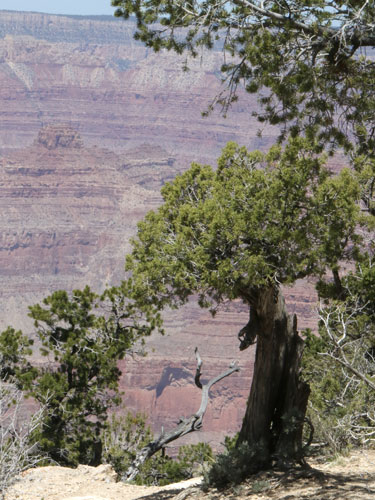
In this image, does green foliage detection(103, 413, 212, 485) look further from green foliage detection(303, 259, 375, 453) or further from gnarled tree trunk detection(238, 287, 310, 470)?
A: gnarled tree trunk detection(238, 287, 310, 470)

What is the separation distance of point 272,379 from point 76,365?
39.8ft

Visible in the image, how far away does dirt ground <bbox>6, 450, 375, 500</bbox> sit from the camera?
10.4m

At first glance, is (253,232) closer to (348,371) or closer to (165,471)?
(348,371)

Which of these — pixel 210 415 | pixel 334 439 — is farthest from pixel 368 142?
pixel 210 415

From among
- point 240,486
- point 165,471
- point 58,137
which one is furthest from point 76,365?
point 58,137

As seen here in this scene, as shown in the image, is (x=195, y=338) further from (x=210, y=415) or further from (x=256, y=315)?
(x=256, y=315)

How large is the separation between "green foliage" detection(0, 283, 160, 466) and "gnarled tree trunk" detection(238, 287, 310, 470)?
10.4 metres

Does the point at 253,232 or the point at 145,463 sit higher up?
the point at 253,232

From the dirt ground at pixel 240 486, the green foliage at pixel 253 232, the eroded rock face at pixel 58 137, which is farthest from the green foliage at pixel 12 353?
the eroded rock face at pixel 58 137

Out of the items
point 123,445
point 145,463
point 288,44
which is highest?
point 288,44

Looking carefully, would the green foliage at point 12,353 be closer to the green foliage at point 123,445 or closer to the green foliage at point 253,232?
the green foliage at point 123,445

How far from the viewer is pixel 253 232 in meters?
11.0

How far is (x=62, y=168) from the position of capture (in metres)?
194

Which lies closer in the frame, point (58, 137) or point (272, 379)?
point (272, 379)
